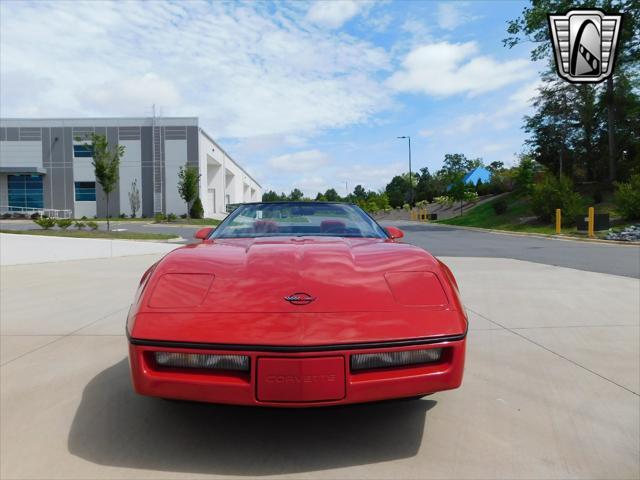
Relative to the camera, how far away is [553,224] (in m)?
24.9

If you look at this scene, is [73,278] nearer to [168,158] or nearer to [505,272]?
[505,272]

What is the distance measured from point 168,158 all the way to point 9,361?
42.6m

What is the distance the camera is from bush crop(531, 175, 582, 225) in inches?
943

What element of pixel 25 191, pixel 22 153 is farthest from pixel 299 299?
pixel 22 153

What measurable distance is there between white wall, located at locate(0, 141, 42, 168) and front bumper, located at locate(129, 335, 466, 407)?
51.0 m

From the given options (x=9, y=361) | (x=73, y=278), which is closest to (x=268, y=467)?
(x=9, y=361)

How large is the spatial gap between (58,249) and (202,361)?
10.6 m

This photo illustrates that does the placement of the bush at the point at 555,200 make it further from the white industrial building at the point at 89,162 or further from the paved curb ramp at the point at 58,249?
the white industrial building at the point at 89,162

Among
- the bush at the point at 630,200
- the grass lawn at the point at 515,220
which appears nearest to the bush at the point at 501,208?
the grass lawn at the point at 515,220

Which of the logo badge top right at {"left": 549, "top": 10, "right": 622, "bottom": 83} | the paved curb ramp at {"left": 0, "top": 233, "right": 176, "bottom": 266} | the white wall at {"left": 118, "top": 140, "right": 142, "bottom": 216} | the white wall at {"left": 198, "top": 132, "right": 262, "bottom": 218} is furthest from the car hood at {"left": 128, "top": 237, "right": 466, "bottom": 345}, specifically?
the white wall at {"left": 118, "top": 140, "right": 142, "bottom": 216}

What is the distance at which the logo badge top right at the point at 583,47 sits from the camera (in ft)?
35.9

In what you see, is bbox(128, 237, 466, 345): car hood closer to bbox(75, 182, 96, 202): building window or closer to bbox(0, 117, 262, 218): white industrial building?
bbox(0, 117, 262, 218): white industrial building

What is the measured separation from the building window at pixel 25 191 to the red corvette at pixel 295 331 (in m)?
50.5

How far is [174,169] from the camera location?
43562 mm
